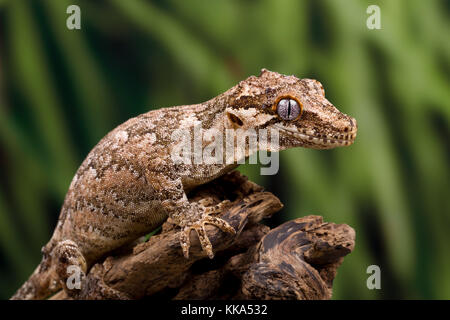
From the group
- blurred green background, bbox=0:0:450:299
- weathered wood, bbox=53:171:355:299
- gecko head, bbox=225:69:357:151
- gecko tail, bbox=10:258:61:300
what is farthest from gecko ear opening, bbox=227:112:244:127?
gecko tail, bbox=10:258:61:300

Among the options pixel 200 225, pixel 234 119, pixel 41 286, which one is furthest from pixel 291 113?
pixel 41 286

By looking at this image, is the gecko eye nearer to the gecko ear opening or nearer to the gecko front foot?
the gecko ear opening

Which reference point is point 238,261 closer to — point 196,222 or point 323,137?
point 196,222

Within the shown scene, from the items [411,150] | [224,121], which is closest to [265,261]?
[224,121]

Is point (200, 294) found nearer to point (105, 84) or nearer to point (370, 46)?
point (105, 84)

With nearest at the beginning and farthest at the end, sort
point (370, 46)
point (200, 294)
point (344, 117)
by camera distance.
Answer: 1. point (344, 117)
2. point (200, 294)
3. point (370, 46)

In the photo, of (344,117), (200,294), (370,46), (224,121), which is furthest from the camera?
(370,46)
